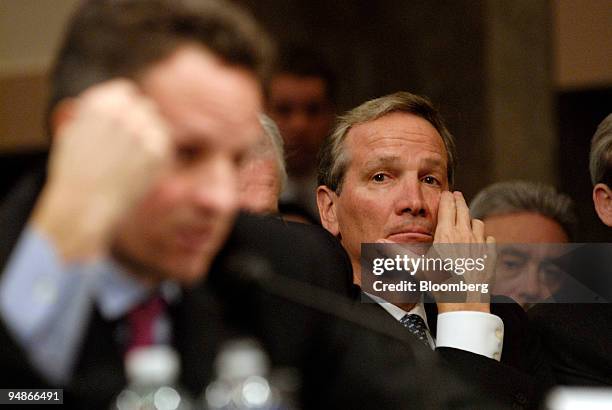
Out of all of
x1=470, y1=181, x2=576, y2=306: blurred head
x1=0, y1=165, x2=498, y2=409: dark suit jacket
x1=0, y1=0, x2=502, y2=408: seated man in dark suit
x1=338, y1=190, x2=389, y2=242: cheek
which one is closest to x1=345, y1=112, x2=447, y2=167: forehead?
x1=338, y1=190, x2=389, y2=242: cheek

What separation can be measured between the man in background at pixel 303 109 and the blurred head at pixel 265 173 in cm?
16

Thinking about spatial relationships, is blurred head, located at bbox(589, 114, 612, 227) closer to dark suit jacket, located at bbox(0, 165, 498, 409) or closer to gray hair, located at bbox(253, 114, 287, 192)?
gray hair, located at bbox(253, 114, 287, 192)

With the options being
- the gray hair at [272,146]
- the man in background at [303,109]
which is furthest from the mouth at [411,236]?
the man in background at [303,109]

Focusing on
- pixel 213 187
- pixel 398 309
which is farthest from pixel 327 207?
pixel 213 187

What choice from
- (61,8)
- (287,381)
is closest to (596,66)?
(61,8)

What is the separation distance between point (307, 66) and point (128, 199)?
224 cm

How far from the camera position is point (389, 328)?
1900mm

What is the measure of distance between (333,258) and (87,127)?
2.23ft

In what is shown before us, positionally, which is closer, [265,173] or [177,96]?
[177,96]

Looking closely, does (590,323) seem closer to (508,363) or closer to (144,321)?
(508,363)

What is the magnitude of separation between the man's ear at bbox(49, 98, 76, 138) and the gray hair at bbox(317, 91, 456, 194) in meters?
1.30

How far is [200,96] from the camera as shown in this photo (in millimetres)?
1491

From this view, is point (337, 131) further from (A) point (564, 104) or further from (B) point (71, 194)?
(B) point (71, 194)

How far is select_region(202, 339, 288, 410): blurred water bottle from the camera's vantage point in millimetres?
1340
